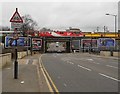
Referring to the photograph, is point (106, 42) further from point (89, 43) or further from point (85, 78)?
point (85, 78)

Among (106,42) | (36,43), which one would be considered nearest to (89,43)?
(106,42)

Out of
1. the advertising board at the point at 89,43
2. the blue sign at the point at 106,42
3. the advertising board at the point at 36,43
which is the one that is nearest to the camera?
the blue sign at the point at 106,42

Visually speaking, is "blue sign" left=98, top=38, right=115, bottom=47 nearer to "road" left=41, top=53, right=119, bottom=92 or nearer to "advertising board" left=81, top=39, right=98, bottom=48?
"advertising board" left=81, top=39, right=98, bottom=48

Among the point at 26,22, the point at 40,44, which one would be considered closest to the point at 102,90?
the point at 26,22

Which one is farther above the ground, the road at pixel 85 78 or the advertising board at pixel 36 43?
the advertising board at pixel 36 43

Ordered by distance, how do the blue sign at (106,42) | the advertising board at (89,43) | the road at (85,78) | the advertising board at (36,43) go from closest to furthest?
the road at (85,78) → the blue sign at (106,42) → the advertising board at (36,43) → the advertising board at (89,43)

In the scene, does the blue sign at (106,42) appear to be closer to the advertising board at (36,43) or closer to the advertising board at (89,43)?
the advertising board at (89,43)

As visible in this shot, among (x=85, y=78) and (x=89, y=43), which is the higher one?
(x=89, y=43)

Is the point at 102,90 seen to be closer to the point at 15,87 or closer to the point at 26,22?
the point at 15,87

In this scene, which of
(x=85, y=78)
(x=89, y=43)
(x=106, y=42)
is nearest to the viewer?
(x=85, y=78)

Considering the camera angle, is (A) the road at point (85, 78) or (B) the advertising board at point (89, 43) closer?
(A) the road at point (85, 78)

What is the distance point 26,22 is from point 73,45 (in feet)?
101

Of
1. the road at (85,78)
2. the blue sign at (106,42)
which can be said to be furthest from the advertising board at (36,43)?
the road at (85,78)

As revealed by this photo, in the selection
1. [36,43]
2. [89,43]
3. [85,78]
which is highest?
[36,43]
